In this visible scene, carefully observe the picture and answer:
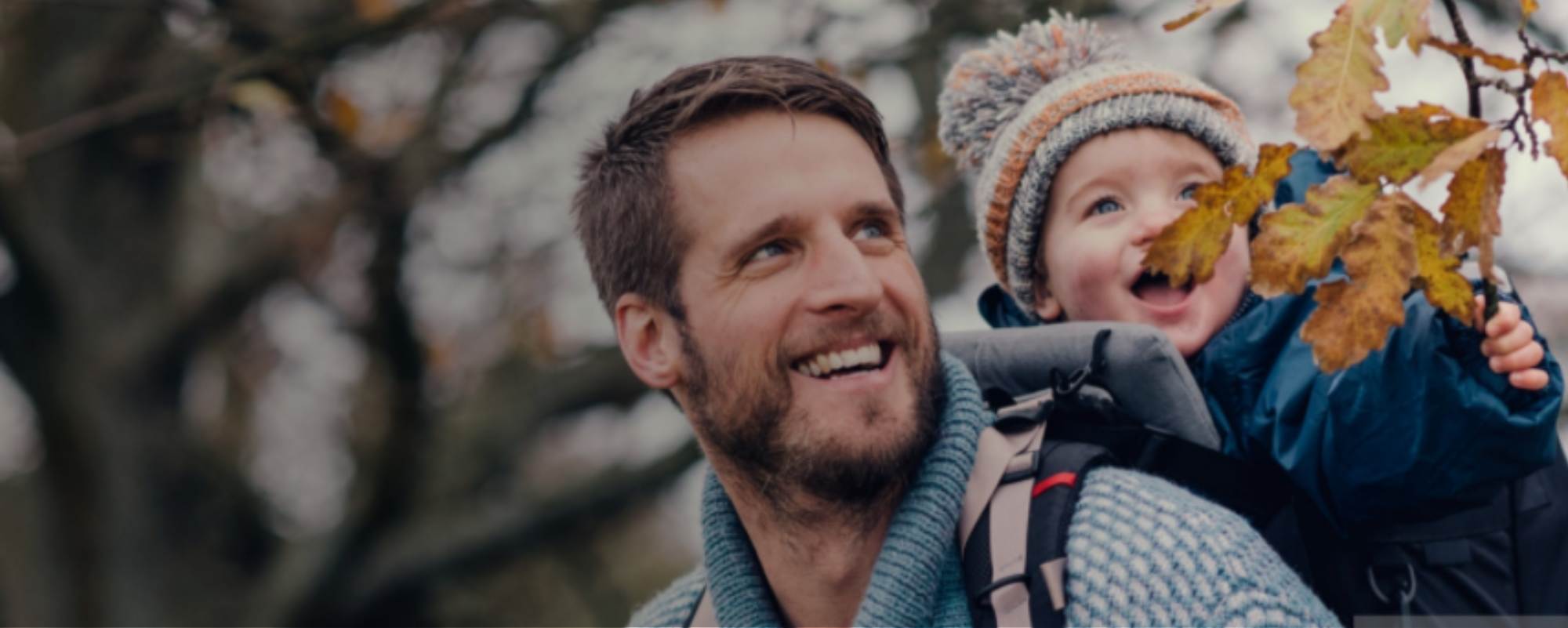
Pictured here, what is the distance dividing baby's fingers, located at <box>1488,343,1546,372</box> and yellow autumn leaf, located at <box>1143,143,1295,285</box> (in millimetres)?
445

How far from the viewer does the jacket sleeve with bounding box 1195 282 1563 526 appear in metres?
2.30

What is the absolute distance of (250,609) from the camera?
8688mm

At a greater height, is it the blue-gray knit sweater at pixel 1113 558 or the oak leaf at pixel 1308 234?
the oak leaf at pixel 1308 234

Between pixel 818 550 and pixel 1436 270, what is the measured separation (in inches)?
48.1

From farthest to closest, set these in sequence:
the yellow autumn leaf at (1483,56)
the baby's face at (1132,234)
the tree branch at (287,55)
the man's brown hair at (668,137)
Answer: the tree branch at (287,55) → the baby's face at (1132,234) → the man's brown hair at (668,137) → the yellow autumn leaf at (1483,56)

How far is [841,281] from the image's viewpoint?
2.66 metres

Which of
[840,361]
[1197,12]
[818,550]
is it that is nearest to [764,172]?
[840,361]

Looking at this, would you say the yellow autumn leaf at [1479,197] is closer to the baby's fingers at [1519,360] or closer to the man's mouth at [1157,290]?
the baby's fingers at [1519,360]

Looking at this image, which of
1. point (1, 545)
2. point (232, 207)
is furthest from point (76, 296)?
point (1, 545)

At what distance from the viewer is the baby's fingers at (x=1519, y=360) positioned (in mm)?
2211

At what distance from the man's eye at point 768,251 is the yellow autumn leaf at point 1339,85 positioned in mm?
1098

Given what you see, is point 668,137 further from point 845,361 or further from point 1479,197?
point 1479,197

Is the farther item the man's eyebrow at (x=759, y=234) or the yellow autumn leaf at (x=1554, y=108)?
the man's eyebrow at (x=759, y=234)

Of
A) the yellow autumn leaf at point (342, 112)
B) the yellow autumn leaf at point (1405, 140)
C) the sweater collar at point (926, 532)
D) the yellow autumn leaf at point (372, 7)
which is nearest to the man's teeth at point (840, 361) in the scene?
the sweater collar at point (926, 532)
